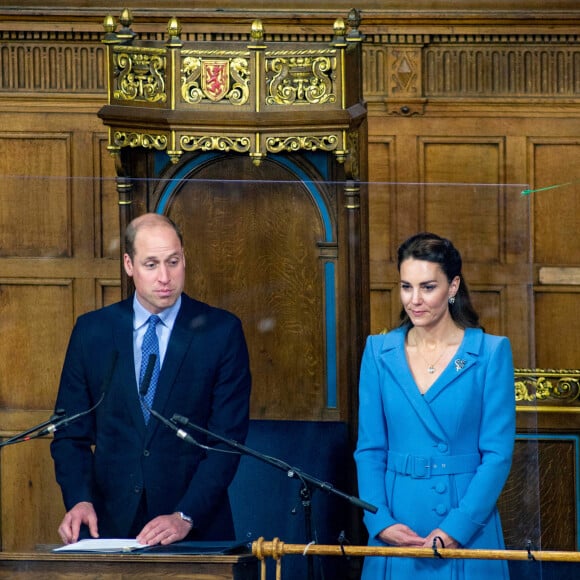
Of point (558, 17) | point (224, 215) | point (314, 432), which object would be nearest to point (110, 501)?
point (314, 432)

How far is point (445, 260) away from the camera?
5598 millimetres

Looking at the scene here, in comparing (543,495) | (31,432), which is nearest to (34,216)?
(31,432)

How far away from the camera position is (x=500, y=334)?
5801 millimetres

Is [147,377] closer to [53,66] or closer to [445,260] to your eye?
[445,260]

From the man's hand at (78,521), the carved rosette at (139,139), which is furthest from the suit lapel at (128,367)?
the carved rosette at (139,139)

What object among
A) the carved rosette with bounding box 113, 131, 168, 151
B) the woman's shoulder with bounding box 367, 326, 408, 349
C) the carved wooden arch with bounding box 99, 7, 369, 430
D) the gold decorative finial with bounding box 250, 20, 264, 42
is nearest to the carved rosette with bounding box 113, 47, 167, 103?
the carved wooden arch with bounding box 99, 7, 369, 430

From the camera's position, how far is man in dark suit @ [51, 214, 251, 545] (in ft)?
19.0

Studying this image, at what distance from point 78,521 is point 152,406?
1.59 feet

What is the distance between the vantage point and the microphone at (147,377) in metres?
5.79

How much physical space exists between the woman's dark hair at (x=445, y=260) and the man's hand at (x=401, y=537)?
28.0 inches

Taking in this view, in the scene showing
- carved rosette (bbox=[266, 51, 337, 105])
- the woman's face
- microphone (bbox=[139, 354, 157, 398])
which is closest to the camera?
the woman's face

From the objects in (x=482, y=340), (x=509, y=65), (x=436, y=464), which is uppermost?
(x=509, y=65)

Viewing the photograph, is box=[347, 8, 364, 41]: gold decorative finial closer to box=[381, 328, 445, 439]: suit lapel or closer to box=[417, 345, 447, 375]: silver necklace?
box=[381, 328, 445, 439]: suit lapel

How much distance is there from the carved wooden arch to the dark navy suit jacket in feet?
1.49
